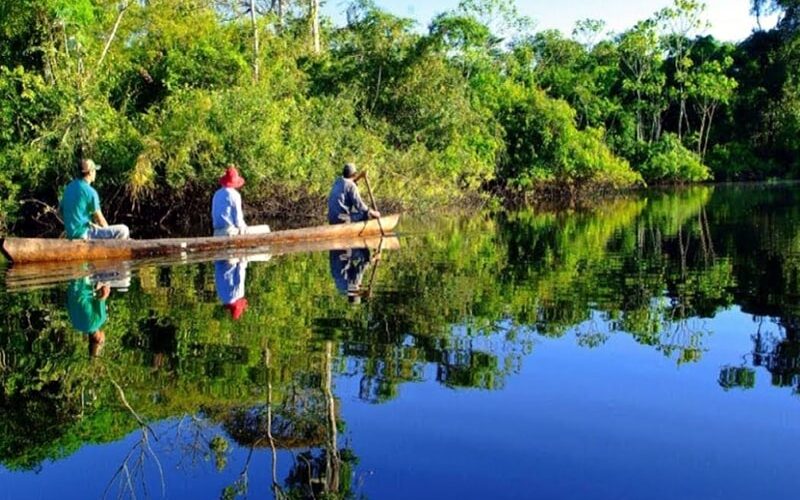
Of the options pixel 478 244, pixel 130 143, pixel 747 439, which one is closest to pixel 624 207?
pixel 478 244

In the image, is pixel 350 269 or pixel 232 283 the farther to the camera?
pixel 350 269

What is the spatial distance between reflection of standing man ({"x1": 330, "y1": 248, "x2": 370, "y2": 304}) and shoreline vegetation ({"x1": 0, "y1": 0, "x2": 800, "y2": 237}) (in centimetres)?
667

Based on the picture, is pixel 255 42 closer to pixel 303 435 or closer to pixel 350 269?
pixel 350 269

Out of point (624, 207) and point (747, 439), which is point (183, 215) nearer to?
point (624, 207)

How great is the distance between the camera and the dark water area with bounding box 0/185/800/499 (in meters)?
4.36

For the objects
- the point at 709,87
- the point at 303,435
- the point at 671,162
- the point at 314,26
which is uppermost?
the point at 314,26

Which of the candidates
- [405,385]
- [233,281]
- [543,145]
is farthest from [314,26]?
[405,385]

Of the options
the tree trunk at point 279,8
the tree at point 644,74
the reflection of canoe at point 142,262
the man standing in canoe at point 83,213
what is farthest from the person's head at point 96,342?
the tree at point 644,74

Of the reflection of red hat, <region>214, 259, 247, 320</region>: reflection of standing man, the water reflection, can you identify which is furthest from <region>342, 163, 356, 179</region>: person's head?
the reflection of red hat

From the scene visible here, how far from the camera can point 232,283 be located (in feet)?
34.3

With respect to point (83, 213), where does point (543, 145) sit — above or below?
above

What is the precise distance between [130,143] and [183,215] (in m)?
2.82

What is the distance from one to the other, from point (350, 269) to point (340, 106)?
12561 millimetres

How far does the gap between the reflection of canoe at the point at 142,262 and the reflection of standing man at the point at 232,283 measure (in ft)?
1.74
